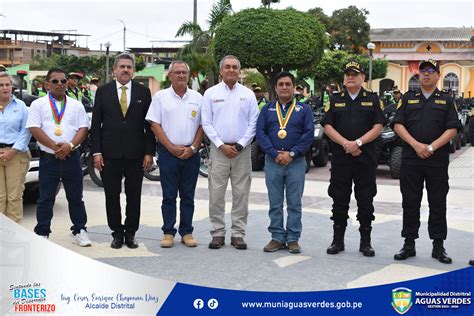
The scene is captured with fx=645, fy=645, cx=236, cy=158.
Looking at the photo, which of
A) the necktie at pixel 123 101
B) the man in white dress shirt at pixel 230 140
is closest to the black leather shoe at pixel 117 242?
the man in white dress shirt at pixel 230 140

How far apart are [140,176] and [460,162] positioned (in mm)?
9246

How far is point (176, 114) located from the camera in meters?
5.72

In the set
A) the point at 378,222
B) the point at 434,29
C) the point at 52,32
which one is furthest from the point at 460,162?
the point at 52,32

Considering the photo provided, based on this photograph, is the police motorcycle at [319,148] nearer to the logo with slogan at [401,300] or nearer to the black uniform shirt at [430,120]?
the black uniform shirt at [430,120]

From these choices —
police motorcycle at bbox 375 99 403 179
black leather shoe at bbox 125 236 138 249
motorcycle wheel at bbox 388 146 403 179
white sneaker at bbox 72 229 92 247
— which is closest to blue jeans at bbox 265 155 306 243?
black leather shoe at bbox 125 236 138 249

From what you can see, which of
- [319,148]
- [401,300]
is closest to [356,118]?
[401,300]

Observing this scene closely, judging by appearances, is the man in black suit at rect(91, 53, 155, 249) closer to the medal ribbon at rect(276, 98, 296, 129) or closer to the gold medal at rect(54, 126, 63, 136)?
the gold medal at rect(54, 126, 63, 136)

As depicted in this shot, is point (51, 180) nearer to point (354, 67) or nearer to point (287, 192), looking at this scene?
point (287, 192)

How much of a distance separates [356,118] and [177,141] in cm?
158

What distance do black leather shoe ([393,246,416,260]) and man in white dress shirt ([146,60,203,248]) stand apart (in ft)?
5.88

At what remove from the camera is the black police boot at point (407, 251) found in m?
5.39

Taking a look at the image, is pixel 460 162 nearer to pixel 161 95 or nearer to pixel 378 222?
pixel 378 222

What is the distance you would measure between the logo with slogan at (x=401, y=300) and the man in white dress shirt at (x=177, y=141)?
228cm

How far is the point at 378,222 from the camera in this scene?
6883 mm
